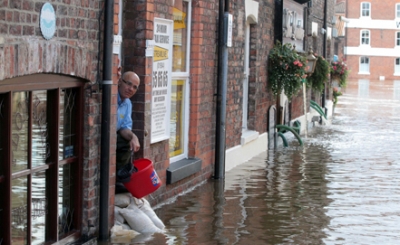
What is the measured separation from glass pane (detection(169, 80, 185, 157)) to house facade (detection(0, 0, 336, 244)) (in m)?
0.02

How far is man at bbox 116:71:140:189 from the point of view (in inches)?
321

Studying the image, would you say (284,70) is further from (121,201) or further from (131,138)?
(121,201)

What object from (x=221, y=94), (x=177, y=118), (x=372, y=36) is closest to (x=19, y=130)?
(x=177, y=118)

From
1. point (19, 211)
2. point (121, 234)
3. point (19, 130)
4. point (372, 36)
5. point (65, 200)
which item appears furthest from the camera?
point (372, 36)

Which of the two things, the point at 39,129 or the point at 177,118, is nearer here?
the point at 39,129

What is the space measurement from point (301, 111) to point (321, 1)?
15.1ft

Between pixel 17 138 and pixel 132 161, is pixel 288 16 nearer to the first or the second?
pixel 132 161

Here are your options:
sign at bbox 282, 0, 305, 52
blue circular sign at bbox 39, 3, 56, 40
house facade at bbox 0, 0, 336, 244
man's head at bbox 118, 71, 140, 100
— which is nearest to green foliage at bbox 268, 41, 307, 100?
sign at bbox 282, 0, 305, 52

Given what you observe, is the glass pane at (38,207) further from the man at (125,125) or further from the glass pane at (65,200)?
the man at (125,125)

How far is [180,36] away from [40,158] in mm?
4360

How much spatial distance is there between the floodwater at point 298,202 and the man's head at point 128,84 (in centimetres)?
143

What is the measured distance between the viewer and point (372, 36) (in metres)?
65.9

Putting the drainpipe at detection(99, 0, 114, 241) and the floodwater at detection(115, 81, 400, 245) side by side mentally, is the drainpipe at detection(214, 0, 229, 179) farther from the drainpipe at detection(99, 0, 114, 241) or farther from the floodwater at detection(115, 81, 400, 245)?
the drainpipe at detection(99, 0, 114, 241)

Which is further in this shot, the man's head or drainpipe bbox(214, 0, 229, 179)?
drainpipe bbox(214, 0, 229, 179)
